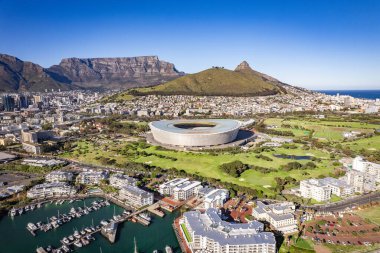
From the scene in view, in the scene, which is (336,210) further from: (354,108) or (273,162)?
(354,108)

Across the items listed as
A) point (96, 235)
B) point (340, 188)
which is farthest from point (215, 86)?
point (96, 235)

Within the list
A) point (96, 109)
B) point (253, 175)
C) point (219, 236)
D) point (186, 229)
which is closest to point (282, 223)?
point (219, 236)

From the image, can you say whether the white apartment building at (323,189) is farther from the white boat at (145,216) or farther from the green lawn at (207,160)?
the white boat at (145,216)

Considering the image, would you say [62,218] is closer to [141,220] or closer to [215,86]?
[141,220]

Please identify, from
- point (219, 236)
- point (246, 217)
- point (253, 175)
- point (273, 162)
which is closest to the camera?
point (219, 236)

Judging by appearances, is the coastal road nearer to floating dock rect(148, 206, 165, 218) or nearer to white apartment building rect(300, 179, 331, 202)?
white apartment building rect(300, 179, 331, 202)

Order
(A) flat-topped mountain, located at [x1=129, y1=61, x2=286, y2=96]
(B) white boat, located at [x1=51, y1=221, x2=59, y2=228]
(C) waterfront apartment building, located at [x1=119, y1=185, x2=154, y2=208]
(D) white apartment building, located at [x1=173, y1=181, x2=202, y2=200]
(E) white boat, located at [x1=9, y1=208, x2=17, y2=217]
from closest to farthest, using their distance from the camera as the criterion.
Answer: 1. (B) white boat, located at [x1=51, y1=221, x2=59, y2=228]
2. (E) white boat, located at [x1=9, y1=208, x2=17, y2=217]
3. (C) waterfront apartment building, located at [x1=119, y1=185, x2=154, y2=208]
4. (D) white apartment building, located at [x1=173, y1=181, x2=202, y2=200]
5. (A) flat-topped mountain, located at [x1=129, y1=61, x2=286, y2=96]

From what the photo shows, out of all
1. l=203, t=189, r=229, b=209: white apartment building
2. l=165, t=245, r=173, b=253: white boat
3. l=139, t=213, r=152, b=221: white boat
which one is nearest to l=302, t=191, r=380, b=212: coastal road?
l=203, t=189, r=229, b=209: white apartment building
